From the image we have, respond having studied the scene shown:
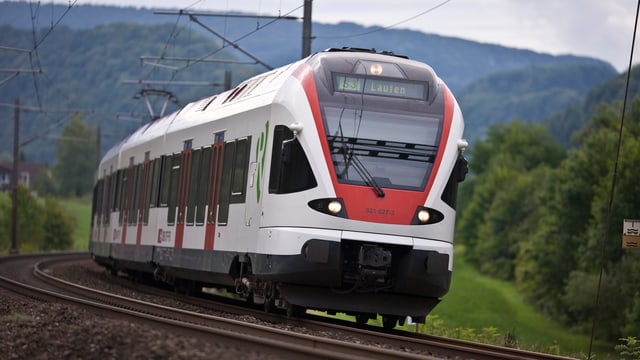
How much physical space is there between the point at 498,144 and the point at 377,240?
140m

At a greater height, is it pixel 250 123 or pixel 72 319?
pixel 250 123

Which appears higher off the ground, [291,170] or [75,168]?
[75,168]

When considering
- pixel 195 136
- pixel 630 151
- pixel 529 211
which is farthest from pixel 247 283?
pixel 529 211

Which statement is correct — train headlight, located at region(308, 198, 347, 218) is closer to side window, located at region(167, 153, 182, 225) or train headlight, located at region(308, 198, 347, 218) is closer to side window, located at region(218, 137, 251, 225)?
side window, located at region(218, 137, 251, 225)

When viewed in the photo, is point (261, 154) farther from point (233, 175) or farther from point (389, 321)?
point (389, 321)

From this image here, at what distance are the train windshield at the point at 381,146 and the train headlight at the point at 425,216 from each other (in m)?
0.27

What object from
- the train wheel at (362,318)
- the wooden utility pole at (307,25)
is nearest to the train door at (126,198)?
the wooden utility pole at (307,25)


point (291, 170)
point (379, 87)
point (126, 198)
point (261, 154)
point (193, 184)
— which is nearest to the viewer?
point (291, 170)

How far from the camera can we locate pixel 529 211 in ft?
384

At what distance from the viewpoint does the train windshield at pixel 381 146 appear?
15.1 meters

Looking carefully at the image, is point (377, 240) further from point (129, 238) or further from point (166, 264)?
point (129, 238)

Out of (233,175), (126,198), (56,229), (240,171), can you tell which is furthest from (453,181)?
(56,229)

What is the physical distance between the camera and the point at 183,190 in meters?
21.4

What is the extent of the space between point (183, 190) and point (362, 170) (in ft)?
23.0
